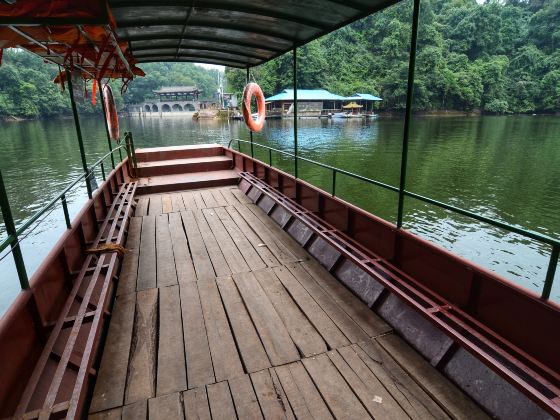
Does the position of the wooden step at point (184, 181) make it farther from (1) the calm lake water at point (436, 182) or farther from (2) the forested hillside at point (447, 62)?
(2) the forested hillside at point (447, 62)

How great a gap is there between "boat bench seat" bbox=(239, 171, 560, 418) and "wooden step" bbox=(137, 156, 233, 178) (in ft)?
16.9

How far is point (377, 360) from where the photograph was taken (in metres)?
2.74

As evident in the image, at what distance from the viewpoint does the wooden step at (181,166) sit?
8.98 m

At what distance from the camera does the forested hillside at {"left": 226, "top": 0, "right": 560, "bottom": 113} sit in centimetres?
5625

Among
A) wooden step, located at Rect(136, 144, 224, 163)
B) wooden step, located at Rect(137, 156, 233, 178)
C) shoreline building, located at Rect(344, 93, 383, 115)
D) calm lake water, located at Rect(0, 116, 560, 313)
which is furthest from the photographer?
shoreline building, located at Rect(344, 93, 383, 115)

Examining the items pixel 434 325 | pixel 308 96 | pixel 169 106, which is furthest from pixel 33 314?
pixel 169 106

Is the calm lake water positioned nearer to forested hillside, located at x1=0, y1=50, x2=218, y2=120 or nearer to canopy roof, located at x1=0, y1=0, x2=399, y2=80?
canopy roof, located at x1=0, y1=0, x2=399, y2=80

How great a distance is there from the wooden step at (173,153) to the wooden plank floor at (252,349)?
18.4ft

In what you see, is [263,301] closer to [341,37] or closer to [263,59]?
[263,59]

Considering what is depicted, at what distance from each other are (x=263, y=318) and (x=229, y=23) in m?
Result: 4.09

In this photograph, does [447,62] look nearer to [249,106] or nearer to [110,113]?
[249,106]

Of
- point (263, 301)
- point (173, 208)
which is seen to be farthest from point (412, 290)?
point (173, 208)

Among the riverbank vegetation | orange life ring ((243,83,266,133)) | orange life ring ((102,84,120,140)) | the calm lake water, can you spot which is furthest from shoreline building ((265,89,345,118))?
orange life ring ((243,83,266,133))

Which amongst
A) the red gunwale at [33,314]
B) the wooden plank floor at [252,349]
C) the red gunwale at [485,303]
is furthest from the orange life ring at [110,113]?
the red gunwale at [485,303]
